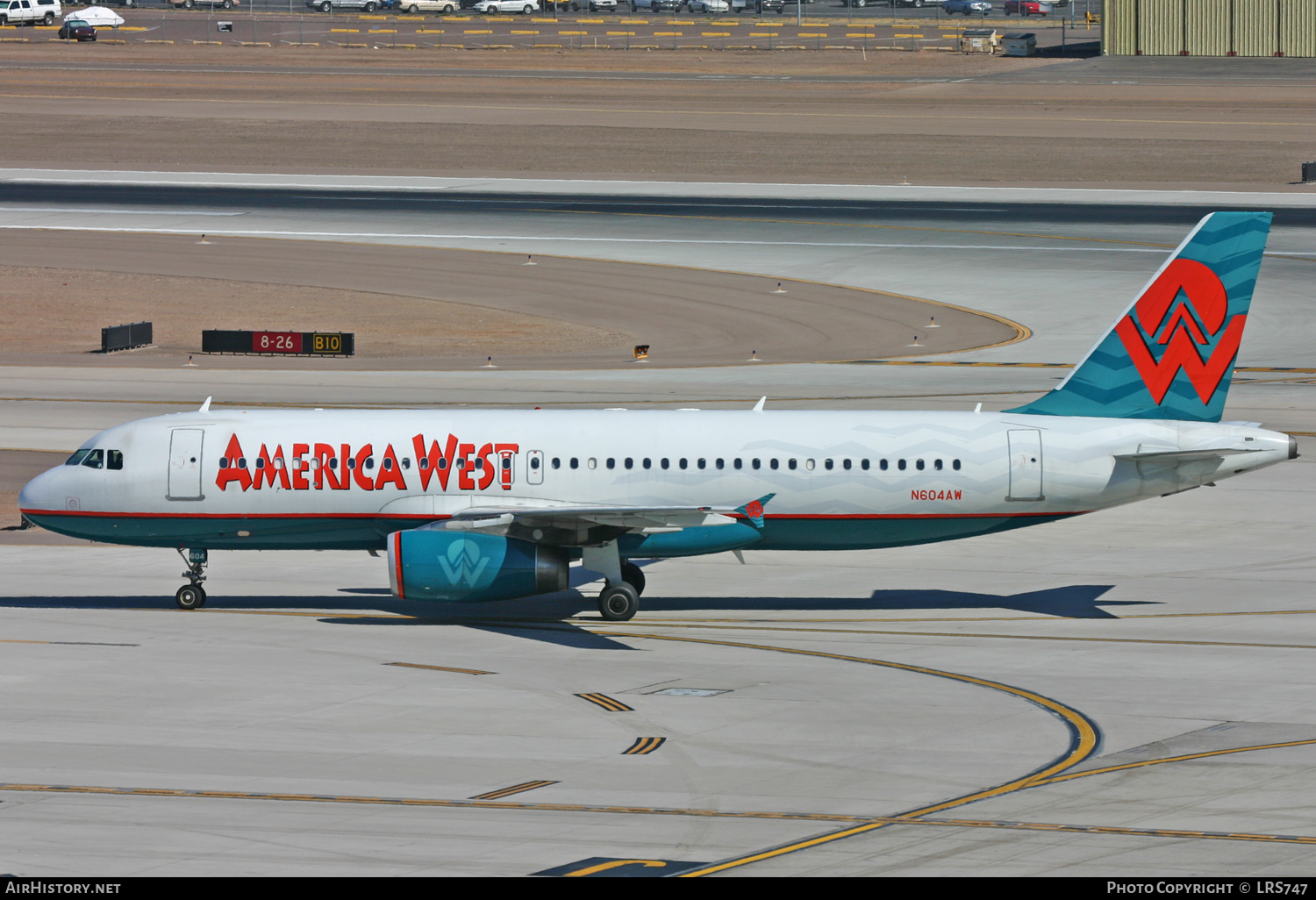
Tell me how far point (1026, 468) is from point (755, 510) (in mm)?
6594

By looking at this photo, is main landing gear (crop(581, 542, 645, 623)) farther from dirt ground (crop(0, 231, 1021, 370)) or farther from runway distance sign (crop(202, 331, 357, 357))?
runway distance sign (crop(202, 331, 357, 357))

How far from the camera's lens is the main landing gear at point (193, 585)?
138 feet

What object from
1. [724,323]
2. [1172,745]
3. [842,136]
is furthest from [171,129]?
[1172,745]

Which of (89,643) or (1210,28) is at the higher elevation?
Result: (1210,28)

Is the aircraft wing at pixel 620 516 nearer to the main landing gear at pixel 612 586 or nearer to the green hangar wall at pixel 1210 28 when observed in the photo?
the main landing gear at pixel 612 586

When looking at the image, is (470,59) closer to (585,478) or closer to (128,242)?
(128,242)

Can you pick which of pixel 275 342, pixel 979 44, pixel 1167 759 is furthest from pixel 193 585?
pixel 979 44

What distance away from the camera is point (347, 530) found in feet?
136

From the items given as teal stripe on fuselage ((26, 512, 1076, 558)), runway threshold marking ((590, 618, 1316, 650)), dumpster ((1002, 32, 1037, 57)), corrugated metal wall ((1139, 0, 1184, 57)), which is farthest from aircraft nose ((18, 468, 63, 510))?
dumpster ((1002, 32, 1037, 57))

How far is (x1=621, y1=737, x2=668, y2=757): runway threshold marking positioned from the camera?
30203 millimetres

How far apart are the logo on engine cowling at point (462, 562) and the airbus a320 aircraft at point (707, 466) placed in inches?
16.4

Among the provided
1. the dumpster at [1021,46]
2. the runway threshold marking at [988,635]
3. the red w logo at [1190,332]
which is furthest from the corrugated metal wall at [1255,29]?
the runway threshold marking at [988,635]

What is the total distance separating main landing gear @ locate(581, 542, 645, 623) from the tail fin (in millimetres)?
10417

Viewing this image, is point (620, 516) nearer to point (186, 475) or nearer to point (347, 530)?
point (347, 530)
